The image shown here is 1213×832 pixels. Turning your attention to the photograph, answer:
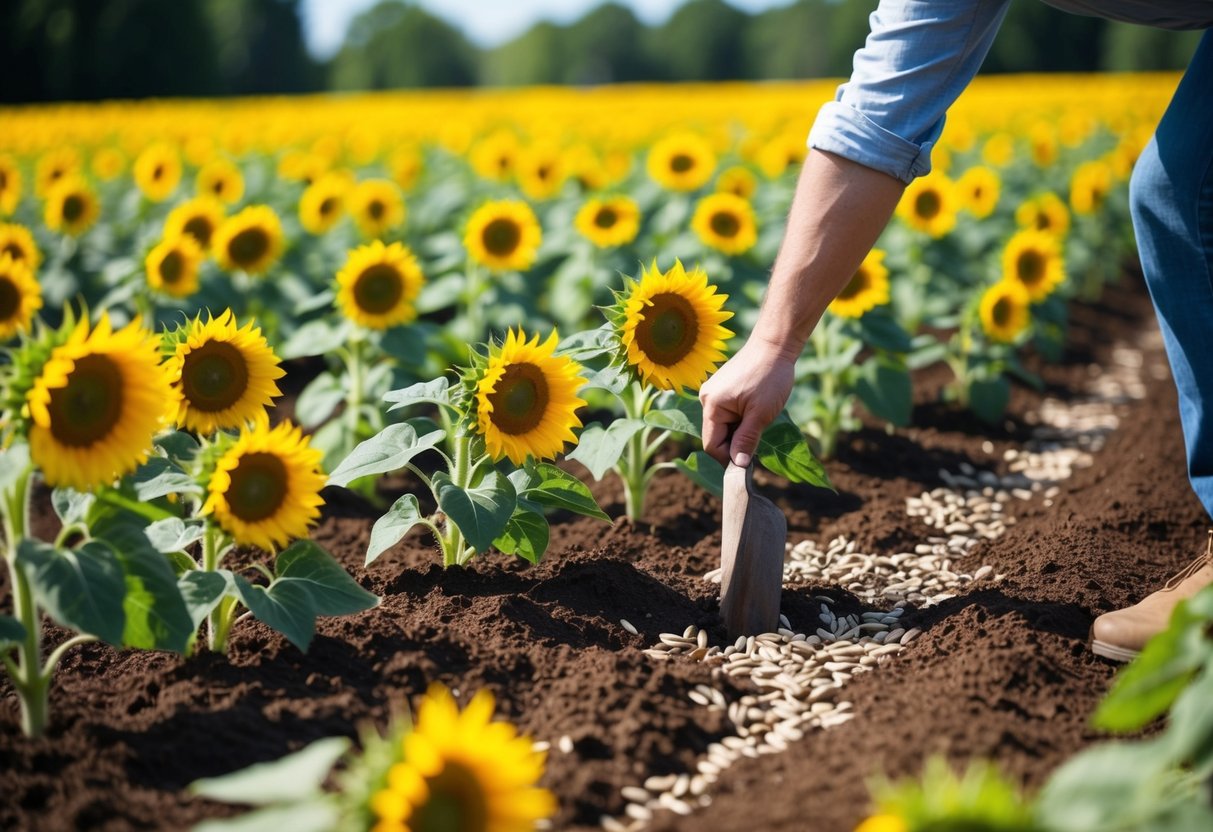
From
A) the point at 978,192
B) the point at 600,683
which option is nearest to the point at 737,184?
the point at 978,192

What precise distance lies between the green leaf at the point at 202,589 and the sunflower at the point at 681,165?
451 cm

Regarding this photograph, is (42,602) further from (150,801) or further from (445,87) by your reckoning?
(445,87)

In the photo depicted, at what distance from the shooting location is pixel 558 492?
305 cm

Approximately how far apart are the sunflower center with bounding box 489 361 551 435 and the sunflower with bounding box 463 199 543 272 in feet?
7.91

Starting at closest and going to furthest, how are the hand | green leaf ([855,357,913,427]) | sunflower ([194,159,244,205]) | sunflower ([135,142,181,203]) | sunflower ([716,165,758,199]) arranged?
the hand, green leaf ([855,357,913,427]), sunflower ([716,165,758,199]), sunflower ([194,159,244,205]), sunflower ([135,142,181,203])

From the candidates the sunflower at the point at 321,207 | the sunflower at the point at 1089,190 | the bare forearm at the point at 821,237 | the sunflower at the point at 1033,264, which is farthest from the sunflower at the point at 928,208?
the bare forearm at the point at 821,237

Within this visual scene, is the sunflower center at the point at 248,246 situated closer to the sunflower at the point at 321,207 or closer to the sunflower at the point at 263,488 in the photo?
the sunflower at the point at 321,207

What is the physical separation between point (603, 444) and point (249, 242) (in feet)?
8.47

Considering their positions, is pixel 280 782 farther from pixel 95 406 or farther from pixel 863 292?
pixel 863 292

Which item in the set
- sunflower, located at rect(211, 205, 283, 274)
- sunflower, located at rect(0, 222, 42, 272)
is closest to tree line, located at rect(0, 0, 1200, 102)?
sunflower, located at rect(211, 205, 283, 274)

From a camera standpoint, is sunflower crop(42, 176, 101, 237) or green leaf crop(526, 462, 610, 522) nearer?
green leaf crop(526, 462, 610, 522)

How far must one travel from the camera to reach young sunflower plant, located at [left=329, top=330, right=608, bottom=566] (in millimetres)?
2823

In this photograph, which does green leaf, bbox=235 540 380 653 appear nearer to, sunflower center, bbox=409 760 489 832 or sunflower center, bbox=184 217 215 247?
sunflower center, bbox=409 760 489 832

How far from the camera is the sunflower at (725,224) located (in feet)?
17.5
